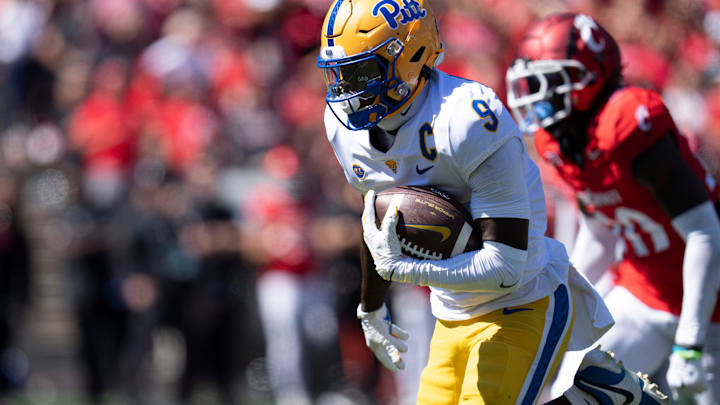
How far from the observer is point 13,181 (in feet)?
25.4

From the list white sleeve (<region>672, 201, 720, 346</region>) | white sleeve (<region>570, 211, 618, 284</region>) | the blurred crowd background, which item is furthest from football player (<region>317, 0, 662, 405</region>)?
the blurred crowd background

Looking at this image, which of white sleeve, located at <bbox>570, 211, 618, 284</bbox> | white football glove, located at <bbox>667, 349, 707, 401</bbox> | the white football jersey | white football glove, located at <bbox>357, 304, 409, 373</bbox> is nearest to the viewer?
the white football jersey

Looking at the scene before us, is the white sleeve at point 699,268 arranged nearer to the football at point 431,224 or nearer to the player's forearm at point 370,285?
the football at point 431,224

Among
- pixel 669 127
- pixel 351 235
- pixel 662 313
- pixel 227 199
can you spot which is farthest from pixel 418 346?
pixel 669 127

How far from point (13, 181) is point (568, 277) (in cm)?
540

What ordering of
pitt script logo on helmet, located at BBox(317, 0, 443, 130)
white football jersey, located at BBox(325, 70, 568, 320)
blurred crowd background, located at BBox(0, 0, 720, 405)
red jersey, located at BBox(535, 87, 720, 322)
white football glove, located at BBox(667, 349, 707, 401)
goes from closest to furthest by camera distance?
white football jersey, located at BBox(325, 70, 568, 320) → pitt script logo on helmet, located at BBox(317, 0, 443, 130) → white football glove, located at BBox(667, 349, 707, 401) → red jersey, located at BBox(535, 87, 720, 322) → blurred crowd background, located at BBox(0, 0, 720, 405)

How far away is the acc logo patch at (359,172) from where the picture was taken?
3.40 metres

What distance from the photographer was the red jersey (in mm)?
3832

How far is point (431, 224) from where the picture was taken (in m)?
3.10

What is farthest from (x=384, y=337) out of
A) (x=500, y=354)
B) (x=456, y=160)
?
(x=456, y=160)

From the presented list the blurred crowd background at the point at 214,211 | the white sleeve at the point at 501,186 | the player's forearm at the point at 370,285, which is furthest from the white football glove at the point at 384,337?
the blurred crowd background at the point at 214,211

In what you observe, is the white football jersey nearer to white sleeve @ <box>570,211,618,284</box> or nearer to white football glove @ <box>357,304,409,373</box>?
white football glove @ <box>357,304,409,373</box>

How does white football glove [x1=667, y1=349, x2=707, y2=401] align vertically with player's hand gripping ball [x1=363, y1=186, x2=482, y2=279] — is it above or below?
below

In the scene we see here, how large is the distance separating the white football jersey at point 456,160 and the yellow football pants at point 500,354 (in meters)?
0.05
